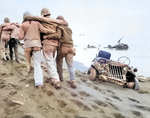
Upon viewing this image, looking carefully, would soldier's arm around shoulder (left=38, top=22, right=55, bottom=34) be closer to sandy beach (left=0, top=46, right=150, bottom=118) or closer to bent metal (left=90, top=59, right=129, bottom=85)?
sandy beach (left=0, top=46, right=150, bottom=118)

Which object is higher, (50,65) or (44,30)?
(44,30)

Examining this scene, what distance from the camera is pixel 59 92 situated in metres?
3.35

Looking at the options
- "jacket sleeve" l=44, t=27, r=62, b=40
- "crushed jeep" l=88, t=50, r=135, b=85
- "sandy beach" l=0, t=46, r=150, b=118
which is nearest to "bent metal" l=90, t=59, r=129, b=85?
"crushed jeep" l=88, t=50, r=135, b=85

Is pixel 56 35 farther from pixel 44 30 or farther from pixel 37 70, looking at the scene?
pixel 37 70

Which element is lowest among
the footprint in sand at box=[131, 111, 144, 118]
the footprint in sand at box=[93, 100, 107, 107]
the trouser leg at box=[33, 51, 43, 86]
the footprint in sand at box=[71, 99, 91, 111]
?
the footprint in sand at box=[131, 111, 144, 118]

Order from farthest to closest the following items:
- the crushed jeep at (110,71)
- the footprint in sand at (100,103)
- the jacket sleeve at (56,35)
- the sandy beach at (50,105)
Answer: the crushed jeep at (110,71)
the jacket sleeve at (56,35)
the footprint in sand at (100,103)
the sandy beach at (50,105)

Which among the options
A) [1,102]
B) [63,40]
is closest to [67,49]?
[63,40]

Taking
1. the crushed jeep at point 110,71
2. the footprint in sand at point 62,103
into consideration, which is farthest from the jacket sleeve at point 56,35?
the crushed jeep at point 110,71

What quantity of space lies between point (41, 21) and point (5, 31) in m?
3.02

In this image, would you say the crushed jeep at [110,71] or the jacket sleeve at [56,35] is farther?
the crushed jeep at [110,71]

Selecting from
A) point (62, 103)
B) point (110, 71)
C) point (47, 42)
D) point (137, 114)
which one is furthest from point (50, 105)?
point (110, 71)

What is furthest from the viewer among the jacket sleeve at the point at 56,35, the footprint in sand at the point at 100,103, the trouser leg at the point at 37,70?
the jacket sleeve at the point at 56,35

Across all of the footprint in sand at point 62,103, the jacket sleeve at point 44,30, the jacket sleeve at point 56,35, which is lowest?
the footprint in sand at point 62,103

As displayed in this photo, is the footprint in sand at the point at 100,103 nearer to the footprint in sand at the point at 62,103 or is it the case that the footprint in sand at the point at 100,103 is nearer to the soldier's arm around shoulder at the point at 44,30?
the footprint in sand at the point at 62,103
